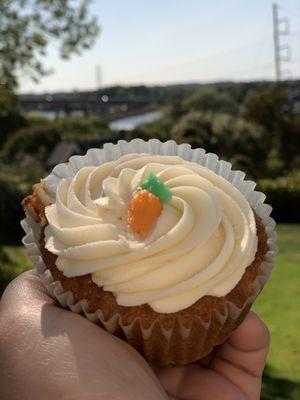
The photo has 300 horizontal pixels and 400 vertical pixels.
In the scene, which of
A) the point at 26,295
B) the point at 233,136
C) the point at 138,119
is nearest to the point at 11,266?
the point at 26,295

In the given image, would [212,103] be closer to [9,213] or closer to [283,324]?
[9,213]

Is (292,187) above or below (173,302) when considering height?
below

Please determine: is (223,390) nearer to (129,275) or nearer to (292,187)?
(129,275)

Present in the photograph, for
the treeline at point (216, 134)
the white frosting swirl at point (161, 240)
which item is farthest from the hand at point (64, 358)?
the treeline at point (216, 134)

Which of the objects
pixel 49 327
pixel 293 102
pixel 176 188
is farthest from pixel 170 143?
pixel 293 102

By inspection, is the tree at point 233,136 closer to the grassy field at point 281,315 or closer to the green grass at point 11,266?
the grassy field at point 281,315

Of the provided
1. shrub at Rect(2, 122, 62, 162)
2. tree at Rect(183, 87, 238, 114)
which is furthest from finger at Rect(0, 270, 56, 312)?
shrub at Rect(2, 122, 62, 162)
